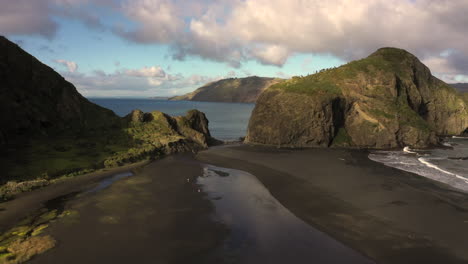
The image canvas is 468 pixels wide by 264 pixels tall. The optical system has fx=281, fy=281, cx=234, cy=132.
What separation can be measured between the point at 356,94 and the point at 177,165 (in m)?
53.1

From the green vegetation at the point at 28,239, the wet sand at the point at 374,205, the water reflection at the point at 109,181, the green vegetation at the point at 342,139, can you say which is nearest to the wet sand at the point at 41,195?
the water reflection at the point at 109,181

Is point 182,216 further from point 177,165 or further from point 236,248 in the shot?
point 177,165

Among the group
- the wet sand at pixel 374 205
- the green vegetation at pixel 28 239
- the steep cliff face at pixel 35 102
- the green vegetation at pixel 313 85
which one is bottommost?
the green vegetation at pixel 28 239

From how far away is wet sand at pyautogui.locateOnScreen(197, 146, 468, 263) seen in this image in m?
19.9

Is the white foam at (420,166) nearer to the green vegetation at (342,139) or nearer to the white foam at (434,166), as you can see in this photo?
the white foam at (434,166)

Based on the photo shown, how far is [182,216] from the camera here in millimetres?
25422

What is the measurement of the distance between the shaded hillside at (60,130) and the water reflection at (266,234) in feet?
70.9

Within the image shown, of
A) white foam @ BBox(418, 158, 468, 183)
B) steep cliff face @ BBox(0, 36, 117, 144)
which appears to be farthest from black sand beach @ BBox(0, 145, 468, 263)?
steep cliff face @ BBox(0, 36, 117, 144)

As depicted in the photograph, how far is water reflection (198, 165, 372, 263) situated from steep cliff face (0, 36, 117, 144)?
34664 millimetres

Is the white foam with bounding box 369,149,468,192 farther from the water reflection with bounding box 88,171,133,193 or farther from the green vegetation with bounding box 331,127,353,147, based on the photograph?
the water reflection with bounding box 88,171,133,193

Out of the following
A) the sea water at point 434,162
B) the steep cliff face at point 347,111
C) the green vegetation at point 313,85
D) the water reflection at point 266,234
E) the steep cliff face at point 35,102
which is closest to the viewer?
the water reflection at point 266,234

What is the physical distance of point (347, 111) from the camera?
72688 millimetres

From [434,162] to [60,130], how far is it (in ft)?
222

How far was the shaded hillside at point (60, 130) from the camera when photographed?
131ft
